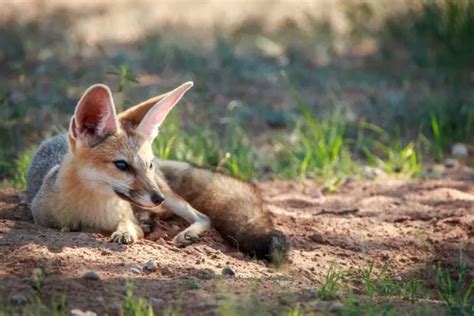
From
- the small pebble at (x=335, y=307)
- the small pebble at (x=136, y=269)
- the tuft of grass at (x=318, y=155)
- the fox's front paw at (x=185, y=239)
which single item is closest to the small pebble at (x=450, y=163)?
the tuft of grass at (x=318, y=155)

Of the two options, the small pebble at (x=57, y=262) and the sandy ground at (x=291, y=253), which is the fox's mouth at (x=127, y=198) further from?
the small pebble at (x=57, y=262)

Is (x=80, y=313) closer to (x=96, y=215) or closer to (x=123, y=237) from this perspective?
(x=123, y=237)

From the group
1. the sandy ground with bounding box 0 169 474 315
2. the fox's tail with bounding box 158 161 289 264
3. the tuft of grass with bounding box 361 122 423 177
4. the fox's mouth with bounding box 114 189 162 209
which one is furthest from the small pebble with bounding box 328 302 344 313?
the tuft of grass with bounding box 361 122 423 177

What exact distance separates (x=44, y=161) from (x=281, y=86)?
388 centimetres

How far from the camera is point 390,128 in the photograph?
8.20m

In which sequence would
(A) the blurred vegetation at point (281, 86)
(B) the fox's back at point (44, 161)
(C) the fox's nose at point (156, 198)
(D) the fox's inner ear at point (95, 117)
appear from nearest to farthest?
(C) the fox's nose at point (156, 198) → (D) the fox's inner ear at point (95, 117) → (B) the fox's back at point (44, 161) → (A) the blurred vegetation at point (281, 86)

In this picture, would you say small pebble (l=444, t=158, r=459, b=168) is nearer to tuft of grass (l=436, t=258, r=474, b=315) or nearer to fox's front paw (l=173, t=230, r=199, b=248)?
tuft of grass (l=436, t=258, r=474, b=315)

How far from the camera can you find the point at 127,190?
197 inches

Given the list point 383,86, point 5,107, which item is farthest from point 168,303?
point 383,86

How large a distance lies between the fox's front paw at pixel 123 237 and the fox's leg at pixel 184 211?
36 cm

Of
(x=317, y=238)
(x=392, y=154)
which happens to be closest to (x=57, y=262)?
(x=317, y=238)

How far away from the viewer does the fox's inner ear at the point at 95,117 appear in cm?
499

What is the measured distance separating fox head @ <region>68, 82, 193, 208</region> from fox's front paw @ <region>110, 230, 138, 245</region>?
23 cm

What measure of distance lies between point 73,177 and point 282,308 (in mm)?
1631
